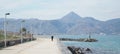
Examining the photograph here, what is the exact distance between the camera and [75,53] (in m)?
53.2

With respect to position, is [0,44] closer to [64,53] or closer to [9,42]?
[9,42]

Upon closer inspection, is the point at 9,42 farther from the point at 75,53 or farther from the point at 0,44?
the point at 75,53

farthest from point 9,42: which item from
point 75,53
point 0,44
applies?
point 75,53

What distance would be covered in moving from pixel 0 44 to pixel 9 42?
7.31 metres

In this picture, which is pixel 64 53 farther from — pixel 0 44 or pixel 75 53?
pixel 75 53

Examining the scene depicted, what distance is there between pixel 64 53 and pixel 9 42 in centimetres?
2143

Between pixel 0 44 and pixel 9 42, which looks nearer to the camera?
pixel 0 44

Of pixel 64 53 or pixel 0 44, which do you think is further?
pixel 0 44

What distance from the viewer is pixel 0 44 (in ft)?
154

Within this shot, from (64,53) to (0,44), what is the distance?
15131 mm

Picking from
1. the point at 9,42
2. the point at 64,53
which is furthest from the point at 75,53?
the point at 64,53

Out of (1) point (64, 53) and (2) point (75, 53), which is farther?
(2) point (75, 53)

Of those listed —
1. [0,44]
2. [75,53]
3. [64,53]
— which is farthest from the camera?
[75,53]

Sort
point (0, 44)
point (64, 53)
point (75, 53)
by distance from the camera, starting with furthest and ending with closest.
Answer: point (75, 53) → point (0, 44) → point (64, 53)
